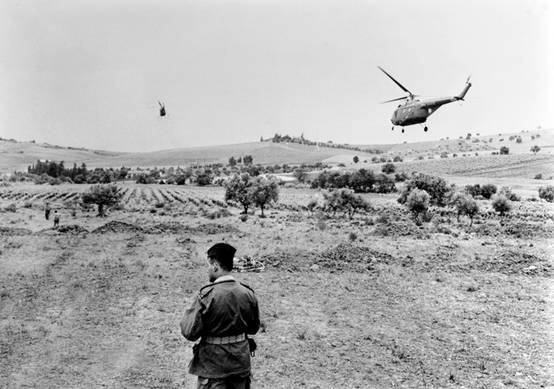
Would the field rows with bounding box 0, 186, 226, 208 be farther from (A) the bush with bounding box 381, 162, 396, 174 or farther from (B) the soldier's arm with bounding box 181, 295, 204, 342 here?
(B) the soldier's arm with bounding box 181, 295, 204, 342

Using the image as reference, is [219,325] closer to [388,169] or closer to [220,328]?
[220,328]

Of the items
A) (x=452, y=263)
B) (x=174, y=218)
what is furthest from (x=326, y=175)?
(x=452, y=263)

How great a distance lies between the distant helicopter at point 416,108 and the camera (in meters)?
16.4

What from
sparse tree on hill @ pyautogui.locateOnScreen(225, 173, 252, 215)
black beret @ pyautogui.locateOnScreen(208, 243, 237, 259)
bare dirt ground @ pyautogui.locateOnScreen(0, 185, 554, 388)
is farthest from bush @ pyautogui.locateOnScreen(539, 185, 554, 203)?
black beret @ pyautogui.locateOnScreen(208, 243, 237, 259)

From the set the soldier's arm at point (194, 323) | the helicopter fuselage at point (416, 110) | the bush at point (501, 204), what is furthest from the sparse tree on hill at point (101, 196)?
the soldier's arm at point (194, 323)

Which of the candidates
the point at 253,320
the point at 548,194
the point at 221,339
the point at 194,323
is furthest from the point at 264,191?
the point at 194,323

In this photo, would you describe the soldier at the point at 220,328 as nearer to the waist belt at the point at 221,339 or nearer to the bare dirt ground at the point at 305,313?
the waist belt at the point at 221,339

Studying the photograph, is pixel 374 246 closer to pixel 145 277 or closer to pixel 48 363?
pixel 145 277

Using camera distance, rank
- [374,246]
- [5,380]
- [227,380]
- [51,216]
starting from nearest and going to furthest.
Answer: [227,380] < [5,380] < [374,246] < [51,216]

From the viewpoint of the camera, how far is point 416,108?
17250 millimetres

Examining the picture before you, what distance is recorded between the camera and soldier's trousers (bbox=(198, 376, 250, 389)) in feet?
18.0

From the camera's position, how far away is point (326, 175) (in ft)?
330

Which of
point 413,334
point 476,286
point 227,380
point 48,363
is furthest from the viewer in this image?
point 476,286

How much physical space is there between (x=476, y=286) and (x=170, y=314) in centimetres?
1106
